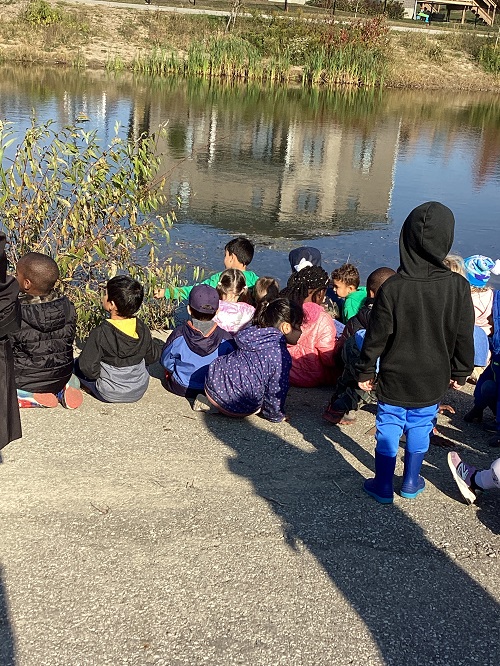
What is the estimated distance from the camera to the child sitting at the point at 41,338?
5.16m

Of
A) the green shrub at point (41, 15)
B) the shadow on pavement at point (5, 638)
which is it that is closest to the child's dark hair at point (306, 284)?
the shadow on pavement at point (5, 638)

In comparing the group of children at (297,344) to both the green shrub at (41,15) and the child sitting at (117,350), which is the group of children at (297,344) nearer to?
the child sitting at (117,350)

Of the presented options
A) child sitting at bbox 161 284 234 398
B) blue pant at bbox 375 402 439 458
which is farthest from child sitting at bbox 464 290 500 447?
child sitting at bbox 161 284 234 398

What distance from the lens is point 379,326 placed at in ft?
13.6

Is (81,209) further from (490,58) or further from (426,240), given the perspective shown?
(490,58)

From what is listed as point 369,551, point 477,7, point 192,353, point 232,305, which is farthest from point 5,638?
point 477,7

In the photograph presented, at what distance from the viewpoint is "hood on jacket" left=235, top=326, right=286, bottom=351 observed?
211 inches

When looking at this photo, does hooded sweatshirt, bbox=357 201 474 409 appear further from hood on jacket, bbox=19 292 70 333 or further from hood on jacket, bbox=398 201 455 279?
hood on jacket, bbox=19 292 70 333

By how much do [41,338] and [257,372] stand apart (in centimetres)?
147

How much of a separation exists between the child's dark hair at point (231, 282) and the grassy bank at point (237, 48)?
24.2 m

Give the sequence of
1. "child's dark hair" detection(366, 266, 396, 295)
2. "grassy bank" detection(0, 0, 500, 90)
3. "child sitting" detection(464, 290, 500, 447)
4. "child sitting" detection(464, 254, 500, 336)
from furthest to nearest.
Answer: "grassy bank" detection(0, 0, 500, 90), "child sitting" detection(464, 254, 500, 336), "child's dark hair" detection(366, 266, 396, 295), "child sitting" detection(464, 290, 500, 447)

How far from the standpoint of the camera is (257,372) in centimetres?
529

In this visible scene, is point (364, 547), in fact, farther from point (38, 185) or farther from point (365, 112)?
point (365, 112)

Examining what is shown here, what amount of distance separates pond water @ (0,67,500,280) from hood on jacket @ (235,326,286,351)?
78.2 inches
